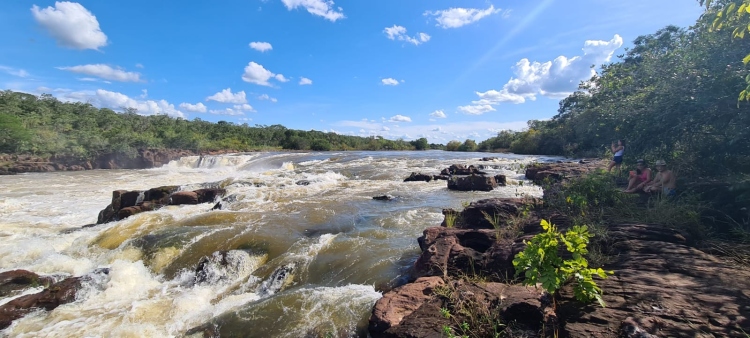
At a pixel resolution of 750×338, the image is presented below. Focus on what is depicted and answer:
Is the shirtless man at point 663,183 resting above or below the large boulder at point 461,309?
above

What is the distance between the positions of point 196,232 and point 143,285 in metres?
2.14

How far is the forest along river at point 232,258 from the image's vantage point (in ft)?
16.5

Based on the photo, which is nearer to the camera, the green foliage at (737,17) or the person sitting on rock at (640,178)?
the green foliage at (737,17)

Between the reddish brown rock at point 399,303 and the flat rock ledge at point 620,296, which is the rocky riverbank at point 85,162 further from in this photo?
the flat rock ledge at point 620,296

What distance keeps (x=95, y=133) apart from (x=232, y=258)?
108 ft

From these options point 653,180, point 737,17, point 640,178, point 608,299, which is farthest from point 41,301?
point 640,178

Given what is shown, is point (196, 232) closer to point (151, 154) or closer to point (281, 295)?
point (281, 295)

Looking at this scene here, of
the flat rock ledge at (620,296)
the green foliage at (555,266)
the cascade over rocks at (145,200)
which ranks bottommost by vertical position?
the cascade over rocks at (145,200)

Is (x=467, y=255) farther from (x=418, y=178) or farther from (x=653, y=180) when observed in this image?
(x=418, y=178)

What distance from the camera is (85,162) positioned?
2653cm

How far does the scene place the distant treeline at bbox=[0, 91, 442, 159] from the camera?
25719mm

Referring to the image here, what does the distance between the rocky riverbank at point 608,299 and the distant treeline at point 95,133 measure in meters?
31.9

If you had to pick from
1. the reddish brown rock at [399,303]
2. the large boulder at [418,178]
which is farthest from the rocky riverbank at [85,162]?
the reddish brown rock at [399,303]

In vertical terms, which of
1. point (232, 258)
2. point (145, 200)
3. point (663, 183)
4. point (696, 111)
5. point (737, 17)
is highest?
point (737, 17)
